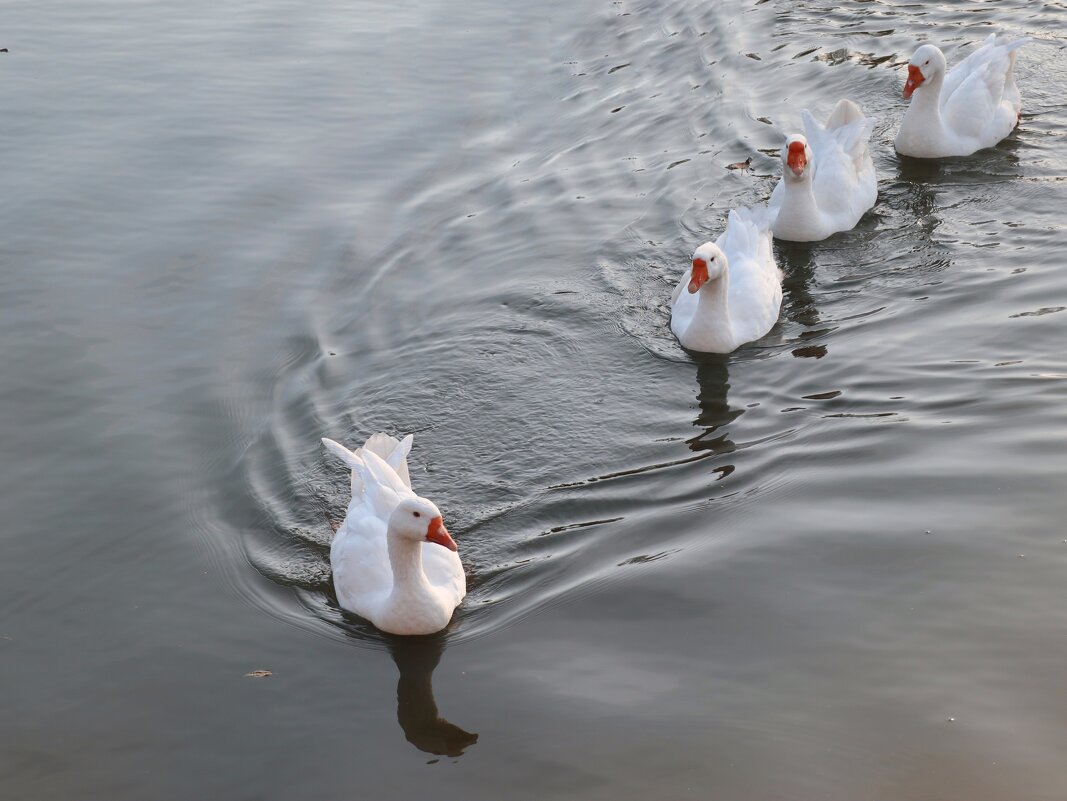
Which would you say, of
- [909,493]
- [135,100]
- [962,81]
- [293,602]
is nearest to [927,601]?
[909,493]

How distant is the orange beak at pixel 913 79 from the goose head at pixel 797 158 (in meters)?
2.08

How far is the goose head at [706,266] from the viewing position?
9898 mm

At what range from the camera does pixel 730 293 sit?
34.2 feet

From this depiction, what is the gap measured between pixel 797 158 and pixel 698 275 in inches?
86.9

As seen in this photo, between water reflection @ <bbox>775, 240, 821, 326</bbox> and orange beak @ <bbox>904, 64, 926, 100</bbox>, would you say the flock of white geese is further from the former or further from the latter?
water reflection @ <bbox>775, 240, 821, 326</bbox>

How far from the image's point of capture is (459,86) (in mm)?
15875

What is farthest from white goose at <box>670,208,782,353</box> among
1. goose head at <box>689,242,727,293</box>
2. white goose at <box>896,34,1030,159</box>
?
white goose at <box>896,34,1030,159</box>

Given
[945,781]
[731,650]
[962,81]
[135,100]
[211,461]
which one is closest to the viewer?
[945,781]

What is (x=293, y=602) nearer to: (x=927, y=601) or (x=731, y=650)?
(x=731, y=650)

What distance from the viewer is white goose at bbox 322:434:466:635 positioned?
707 cm

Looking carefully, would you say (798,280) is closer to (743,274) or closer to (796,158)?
(743,274)

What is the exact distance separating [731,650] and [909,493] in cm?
187

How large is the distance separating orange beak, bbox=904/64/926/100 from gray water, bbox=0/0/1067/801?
2.67ft

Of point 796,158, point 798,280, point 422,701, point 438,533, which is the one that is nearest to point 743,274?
point 798,280
